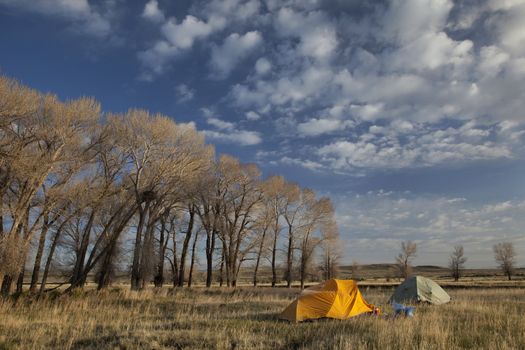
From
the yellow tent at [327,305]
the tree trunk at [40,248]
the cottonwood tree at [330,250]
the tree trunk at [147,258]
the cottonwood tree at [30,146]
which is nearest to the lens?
the yellow tent at [327,305]

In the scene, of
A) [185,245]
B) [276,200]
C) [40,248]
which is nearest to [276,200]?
[276,200]

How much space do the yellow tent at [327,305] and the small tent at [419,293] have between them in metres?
7.03

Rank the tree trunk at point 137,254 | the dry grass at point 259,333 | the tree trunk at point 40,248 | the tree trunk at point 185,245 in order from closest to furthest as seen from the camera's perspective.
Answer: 1. the dry grass at point 259,333
2. the tree trunk at point 40,248
3. the tree trunk at point 137,254
4. the tree trunk at point 185,245

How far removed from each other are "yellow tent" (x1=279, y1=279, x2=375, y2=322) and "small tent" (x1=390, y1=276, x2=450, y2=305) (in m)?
7.03

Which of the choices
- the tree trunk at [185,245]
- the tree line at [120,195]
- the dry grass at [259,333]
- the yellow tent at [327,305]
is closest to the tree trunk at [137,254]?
the tree line at [120,195]

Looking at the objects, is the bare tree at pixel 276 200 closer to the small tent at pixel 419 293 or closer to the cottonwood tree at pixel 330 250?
the cottonwood tree at pixel 330 250

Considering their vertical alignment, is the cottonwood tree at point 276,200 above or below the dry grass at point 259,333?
above

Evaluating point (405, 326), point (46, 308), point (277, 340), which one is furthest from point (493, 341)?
point (46, 308)

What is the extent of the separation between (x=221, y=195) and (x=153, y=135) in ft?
45.1

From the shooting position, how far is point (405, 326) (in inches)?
406

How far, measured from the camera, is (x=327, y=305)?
44.2ft

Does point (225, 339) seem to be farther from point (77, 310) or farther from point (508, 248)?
point (508, 248)

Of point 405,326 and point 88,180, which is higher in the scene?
point 88,180

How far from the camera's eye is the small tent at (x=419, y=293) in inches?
795
